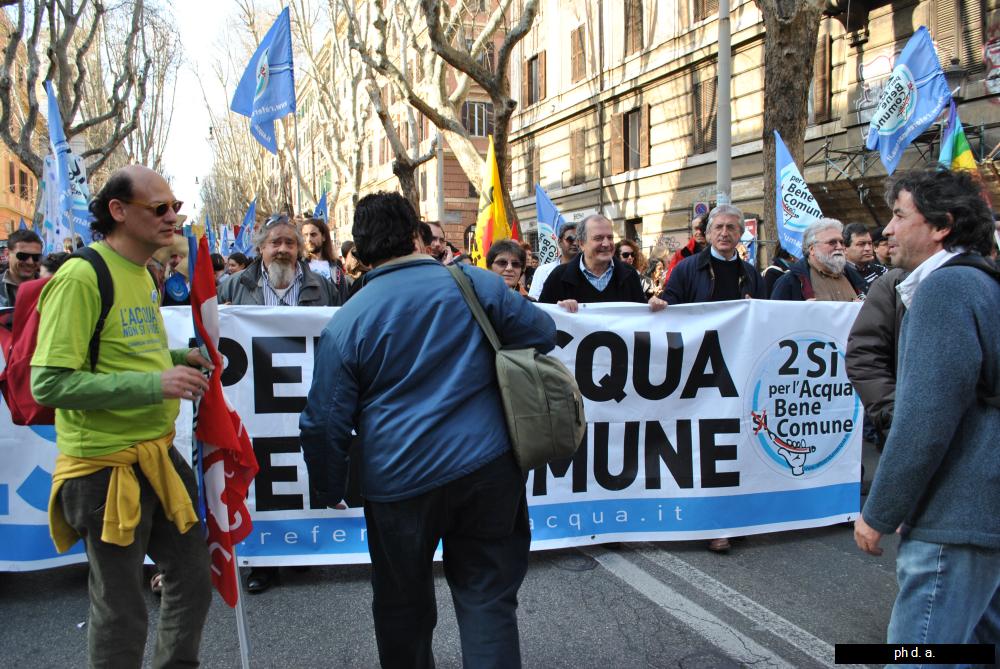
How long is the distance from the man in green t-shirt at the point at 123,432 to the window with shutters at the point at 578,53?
2597cm

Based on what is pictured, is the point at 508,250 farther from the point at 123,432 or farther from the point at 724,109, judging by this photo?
the point at 724,109

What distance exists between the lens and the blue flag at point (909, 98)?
8594 millimetres

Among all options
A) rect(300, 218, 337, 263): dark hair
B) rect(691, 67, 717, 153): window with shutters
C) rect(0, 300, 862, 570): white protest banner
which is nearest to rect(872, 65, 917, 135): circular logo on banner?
rect(0, 300, 862, 570): white protest banner

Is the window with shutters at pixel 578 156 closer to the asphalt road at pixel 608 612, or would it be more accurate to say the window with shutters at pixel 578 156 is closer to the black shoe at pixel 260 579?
the asphalt road at pixel 608 612

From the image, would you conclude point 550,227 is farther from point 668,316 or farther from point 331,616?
point 331,616

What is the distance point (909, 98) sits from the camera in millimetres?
8758

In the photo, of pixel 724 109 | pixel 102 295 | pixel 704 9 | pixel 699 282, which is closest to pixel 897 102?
pixel 724 109

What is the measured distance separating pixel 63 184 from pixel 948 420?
256 inches

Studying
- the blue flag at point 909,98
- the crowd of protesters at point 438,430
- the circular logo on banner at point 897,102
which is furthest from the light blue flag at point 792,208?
the crowd of protesters at point 438,430

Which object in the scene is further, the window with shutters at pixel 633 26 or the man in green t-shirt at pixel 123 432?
the window with shutters at pixel 633 26

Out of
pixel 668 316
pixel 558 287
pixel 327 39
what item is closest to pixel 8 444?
pixel 558 287

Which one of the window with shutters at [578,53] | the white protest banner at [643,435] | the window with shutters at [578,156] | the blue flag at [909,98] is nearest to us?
the white protest banner at [643,435]

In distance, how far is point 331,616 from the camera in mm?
3549

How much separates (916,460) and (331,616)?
2616 mm
